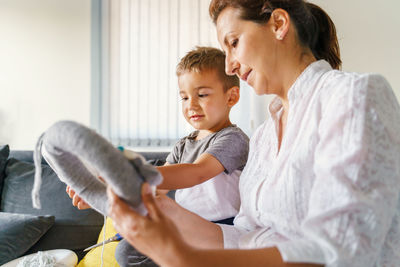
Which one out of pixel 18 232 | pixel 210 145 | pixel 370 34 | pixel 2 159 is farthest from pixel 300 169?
pixel 370 34

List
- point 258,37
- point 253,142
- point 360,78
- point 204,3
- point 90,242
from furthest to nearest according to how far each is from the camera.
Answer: point 204,3
point 90,242
point 253,142
point 258,37
point 360,78

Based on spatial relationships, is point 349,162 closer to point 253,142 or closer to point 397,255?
point 397,255

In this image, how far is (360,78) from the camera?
25.4 inches

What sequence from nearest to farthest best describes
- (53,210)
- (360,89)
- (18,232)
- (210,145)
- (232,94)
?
(360,89), (210,145), (232,94), (18,232), (53,210)

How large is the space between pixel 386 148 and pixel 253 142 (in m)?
0.53

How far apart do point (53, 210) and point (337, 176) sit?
5.49 feet

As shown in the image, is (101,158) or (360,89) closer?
(101,158)

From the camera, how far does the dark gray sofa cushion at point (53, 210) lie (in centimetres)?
176

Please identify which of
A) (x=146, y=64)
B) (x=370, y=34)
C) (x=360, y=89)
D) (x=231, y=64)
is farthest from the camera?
(x=146, y=64)

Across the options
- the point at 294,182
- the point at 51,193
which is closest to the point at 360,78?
the point at 294,182

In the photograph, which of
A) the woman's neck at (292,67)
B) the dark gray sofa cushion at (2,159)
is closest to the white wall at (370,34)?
the woman's neck at (292,67)

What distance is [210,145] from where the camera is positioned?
123cm

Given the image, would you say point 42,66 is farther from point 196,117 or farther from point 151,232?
point 151,232

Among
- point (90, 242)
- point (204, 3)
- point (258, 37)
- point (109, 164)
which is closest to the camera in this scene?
point (109, 164)
